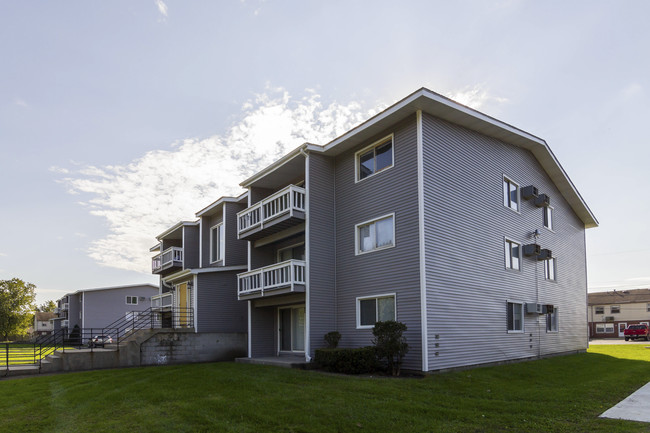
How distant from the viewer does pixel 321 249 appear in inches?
648

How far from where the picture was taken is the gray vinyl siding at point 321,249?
15742 mm

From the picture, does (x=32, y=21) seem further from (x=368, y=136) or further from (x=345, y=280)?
(x=345, y=280)

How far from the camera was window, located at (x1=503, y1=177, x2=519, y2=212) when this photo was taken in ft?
58.5

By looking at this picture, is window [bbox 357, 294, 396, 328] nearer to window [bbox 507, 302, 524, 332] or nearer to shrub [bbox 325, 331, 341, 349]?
shrub [bbox 325, 331, 341, 349]

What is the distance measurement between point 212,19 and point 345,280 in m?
8.98

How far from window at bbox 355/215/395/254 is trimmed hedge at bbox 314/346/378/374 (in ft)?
10.6

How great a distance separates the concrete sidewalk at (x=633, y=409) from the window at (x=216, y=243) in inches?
713

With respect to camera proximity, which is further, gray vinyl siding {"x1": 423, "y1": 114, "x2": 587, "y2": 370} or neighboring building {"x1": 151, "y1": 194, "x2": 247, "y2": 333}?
neighboring building {"x1": 151, "y1": 194, "x2": 247, "y2": 333}

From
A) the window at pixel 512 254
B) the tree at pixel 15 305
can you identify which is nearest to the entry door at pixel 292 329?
the window at pixel 512 254

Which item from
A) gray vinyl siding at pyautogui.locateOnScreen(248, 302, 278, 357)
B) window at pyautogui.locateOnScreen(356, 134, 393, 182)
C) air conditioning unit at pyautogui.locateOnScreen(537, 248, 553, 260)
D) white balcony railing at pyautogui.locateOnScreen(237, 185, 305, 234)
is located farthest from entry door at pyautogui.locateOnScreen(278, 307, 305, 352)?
air conditioning unit at pyautogui.locateOnScreen(537, 248, 553, 260)

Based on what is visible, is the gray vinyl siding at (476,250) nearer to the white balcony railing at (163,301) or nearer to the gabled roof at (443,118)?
the gabled roof at (443,118)

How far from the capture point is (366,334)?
14984mm

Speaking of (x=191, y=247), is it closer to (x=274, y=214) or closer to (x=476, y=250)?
(x=274, y=214)

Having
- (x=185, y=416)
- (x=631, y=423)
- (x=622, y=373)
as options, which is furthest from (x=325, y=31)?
(x=622, y=373)
